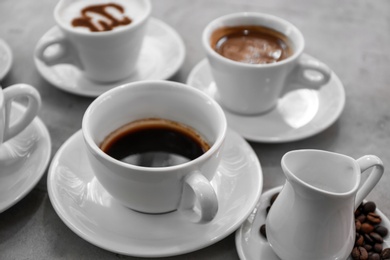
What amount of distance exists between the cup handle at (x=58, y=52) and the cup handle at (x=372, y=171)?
76 cm

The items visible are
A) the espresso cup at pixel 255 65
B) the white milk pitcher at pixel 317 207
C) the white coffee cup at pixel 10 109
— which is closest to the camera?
the white milk pitcher at pixel 317 207

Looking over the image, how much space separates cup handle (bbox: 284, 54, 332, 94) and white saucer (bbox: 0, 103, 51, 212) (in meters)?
0.58

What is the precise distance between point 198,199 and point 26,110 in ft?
1.53

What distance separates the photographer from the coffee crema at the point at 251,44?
124 cm

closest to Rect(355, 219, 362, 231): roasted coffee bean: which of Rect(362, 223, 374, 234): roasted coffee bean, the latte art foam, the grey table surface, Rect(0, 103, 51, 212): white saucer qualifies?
Rect(362, 223, 374, 234): roasted coffee bean

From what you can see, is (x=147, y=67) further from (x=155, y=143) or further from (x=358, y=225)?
(x=358, y=225)

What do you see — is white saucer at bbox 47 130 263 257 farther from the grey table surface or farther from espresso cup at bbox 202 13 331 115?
espresso cup at bbox 202 13 331 115

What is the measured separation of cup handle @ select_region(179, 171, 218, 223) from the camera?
0.82m

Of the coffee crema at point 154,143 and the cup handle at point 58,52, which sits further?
the cup handle at point 58,52

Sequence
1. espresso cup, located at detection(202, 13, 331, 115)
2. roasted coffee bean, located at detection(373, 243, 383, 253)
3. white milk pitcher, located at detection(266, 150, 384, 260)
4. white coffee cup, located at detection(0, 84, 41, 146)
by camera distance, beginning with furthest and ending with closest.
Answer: espresso cup, located at detection(202, 13, 331, 115) → white coffee cup, located at detection(0, 84, 41, 146) → roasted coffee bean, located at detection(373, 243, 383, 253) → white milk pitcher, located at detection(266, 150, 384, 260)

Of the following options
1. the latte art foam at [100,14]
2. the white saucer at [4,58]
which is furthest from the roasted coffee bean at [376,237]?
the white saucer at [4,58]

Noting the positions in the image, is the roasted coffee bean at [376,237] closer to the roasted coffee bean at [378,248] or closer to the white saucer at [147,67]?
the roasted coffee bean at [378,248]

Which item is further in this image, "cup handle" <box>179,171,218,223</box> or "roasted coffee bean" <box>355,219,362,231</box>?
"roasted coffee bean" <box>355,219,362,231</box>

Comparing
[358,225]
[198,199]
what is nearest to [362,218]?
[358,225]
